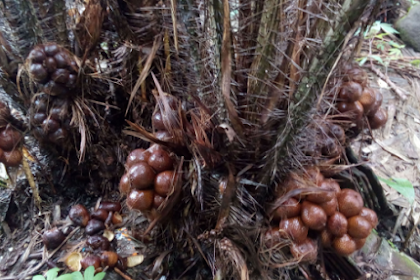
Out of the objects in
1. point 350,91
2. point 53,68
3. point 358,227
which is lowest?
point 358,227

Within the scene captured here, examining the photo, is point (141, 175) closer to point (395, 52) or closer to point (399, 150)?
point (399, 150)

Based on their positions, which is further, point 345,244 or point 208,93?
point 345,244

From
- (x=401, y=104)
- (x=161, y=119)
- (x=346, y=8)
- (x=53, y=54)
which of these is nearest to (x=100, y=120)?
(x=53, y=54)

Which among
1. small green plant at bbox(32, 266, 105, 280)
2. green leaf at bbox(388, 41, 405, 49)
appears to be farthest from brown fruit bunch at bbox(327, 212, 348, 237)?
green leaf at bbox(388, 41, 405, 49)

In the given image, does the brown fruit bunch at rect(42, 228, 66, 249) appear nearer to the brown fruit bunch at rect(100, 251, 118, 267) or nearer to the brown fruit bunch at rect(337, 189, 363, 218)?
the brown fruit bunch at rect(100, 251, 118, 267)

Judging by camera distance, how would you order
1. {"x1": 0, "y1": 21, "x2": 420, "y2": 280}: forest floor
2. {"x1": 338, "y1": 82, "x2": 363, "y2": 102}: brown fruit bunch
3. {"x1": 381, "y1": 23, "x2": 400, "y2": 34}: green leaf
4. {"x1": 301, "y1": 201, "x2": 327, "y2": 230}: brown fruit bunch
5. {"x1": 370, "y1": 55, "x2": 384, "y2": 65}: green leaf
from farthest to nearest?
{"x1": 381, "y1": 23, "x2": 400, "y2": 34}: green leaf
{"x1": 370, "y1": 55, "x2": 384, "y2": 65}: green leaf
{"x1": 0, "y1": 21, "x2": 420, "y2": 280}: forest floor
{"x1": 338, "y1": 82, "x2": 363, "y2": 102}: brown fruit bunch
{"x1": 301, "y1": 201, "x2": 327, "y2": 230}: brown fruit bunch

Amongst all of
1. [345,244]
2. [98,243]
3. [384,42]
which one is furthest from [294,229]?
[384,42]
